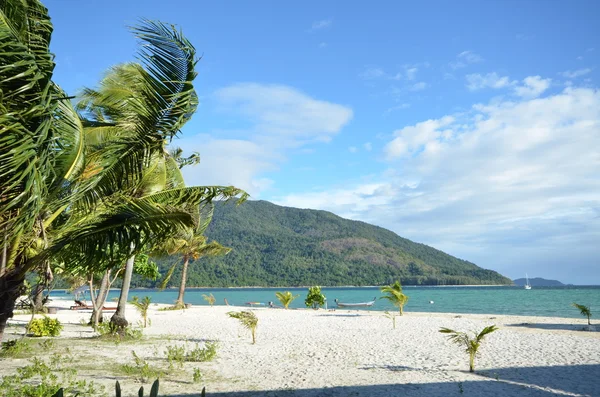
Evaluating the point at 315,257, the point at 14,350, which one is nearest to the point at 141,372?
the point at 14,350

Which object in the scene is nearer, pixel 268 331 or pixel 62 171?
pixel 62 171

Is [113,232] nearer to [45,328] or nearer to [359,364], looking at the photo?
[359,364]

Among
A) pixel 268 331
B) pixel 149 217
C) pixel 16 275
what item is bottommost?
pixel 268 331

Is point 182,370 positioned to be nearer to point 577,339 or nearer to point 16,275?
point 16,275

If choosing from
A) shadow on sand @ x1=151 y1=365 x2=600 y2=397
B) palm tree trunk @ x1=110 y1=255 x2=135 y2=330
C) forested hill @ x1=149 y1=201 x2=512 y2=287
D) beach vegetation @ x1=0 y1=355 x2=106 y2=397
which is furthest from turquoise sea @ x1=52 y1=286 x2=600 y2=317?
beach vegetation @ x1=0 y1=355 x2=106 y2=397

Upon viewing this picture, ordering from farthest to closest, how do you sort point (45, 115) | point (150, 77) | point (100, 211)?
point (100, 211) → point (150, 77) → point (45, 115)

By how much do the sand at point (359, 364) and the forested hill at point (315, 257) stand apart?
87.9 metres

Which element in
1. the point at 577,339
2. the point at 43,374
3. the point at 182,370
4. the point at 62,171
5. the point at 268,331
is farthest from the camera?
the point at 268,331

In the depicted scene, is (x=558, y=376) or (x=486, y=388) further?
(x=558, y=376)

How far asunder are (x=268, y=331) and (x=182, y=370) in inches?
297

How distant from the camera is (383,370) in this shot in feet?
25.8

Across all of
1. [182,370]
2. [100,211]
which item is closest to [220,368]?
[182,370]

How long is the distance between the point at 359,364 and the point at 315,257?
339 ft

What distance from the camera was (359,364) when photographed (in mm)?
8500
